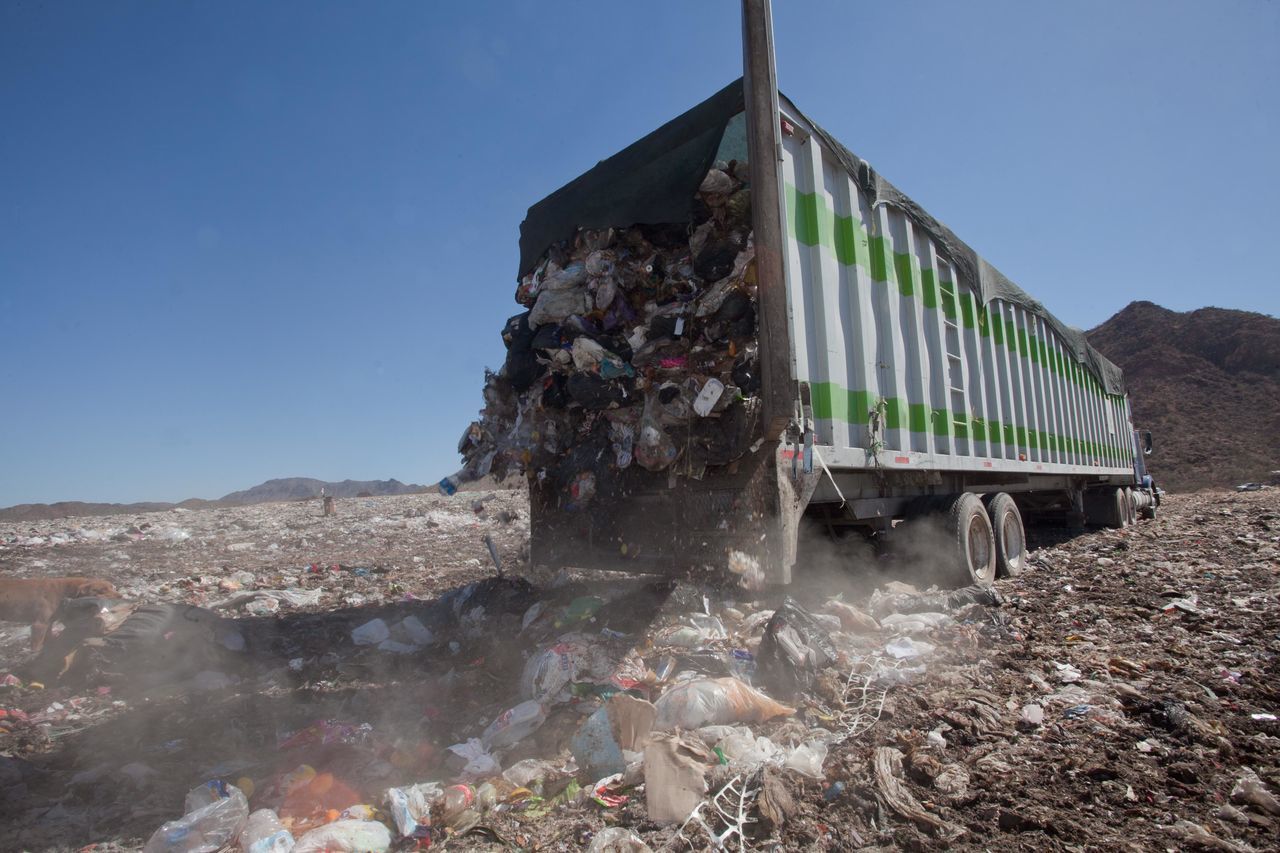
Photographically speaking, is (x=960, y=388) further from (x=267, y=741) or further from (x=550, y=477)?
(x=267, y=741)

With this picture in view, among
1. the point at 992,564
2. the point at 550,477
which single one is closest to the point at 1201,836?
the point at 550,477

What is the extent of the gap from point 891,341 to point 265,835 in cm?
389

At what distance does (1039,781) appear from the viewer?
1.89 m

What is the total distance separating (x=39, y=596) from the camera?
4.39 metres

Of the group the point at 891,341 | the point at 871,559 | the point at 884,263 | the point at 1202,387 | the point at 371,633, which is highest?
the point at 1202,387

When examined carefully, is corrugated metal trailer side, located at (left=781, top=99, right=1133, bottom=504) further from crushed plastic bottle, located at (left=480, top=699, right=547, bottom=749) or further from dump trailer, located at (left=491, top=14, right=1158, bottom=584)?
crushed plastic bottle, located at (left=480, top=699, right=547, bottom=749)

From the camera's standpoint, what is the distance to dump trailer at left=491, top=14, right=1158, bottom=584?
2.98 metres

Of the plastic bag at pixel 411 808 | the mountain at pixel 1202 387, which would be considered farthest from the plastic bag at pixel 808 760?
the mountain at pixel 1202 387

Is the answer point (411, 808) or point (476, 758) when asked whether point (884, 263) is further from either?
point (411, 808)

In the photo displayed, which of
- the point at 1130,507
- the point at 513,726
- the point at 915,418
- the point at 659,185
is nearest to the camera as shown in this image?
the point at 513,726

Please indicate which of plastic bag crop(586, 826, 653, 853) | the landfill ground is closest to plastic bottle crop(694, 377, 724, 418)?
the landfill ground

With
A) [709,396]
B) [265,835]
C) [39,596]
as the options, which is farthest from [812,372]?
[39,596]

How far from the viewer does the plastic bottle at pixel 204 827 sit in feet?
5.99

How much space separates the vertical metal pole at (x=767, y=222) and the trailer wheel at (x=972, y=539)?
7.12ft
